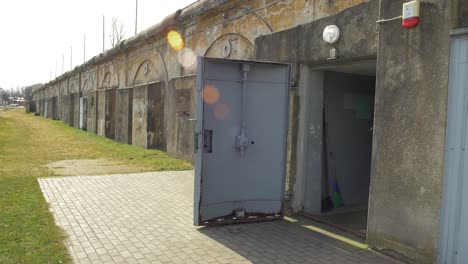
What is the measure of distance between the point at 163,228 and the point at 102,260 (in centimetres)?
136

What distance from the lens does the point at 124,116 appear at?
20266mm

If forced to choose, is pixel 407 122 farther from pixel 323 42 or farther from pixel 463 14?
pixel 323 42

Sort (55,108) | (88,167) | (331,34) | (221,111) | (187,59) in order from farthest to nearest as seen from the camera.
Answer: (55,108) → (187,59) → (88,167) → (221,111) → (331,34)

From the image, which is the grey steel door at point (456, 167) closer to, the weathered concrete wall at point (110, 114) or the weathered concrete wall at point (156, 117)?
the weathered concrete wall at point (156, 117)

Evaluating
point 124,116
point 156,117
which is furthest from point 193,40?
point 124,116

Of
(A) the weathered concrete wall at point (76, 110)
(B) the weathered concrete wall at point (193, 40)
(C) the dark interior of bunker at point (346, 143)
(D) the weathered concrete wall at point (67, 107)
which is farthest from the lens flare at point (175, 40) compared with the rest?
(D) the weathered concrete wall at point (67, 107)

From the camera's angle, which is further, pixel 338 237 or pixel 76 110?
pixel 76 110

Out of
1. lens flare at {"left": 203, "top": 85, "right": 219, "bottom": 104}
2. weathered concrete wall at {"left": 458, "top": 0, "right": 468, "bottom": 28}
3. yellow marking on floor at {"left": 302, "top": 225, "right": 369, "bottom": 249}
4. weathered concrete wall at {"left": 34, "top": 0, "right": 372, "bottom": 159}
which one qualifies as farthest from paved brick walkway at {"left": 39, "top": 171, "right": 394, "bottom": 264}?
weathered concrete wall at {"left": 34, "top": 0, "right": 372, "bottom": 159}

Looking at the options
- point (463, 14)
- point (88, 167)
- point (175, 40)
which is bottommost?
point (88, 167)

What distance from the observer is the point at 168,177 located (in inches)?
409

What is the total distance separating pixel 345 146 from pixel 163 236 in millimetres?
3758

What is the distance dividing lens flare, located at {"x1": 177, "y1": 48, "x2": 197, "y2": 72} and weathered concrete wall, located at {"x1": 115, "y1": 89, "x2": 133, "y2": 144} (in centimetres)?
610

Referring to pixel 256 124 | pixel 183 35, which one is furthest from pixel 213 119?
pixel 183 35

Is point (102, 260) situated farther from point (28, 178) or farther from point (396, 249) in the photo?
point (28, 178)
